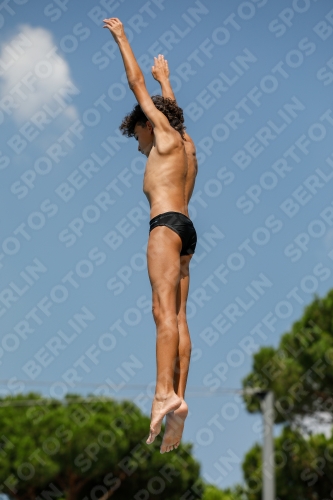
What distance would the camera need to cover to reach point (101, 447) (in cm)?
3134

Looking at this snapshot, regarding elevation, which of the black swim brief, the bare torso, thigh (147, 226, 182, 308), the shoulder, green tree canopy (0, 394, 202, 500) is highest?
the shoulder

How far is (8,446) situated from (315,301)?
15.6 meters

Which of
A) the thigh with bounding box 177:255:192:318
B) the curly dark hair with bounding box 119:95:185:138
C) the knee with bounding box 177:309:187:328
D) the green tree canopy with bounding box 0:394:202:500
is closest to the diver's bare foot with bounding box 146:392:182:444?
the knee with bounding box 177:309:187:328

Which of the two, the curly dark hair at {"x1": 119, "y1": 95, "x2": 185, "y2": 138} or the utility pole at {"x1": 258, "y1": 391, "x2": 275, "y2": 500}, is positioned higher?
the curly dark hair at {"x1": 119, "y1": 95, "x2": 185, "y2": 138}

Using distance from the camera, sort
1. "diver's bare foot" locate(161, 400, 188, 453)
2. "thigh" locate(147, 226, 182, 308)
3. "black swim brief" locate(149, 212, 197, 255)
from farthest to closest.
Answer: "black swim brief" locate(149, 212, 197, 255) < "thigh" locate(147, 226, 182, 308) < "diver's bare foot" locate(161, 400, 188, 453)

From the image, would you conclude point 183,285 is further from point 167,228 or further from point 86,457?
point 86,457

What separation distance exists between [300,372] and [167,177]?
819 inches

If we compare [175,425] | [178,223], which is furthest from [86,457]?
[178,223]

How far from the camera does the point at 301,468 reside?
24375 mm

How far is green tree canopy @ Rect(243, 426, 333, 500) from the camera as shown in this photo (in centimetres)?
2395

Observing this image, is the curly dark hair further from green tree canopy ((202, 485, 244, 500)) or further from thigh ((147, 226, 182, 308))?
green tree canopy ((202, 485, 244, 500))

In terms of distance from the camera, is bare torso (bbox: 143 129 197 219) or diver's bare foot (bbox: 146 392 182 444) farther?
bare torso (bbox: 143 129 197 219)

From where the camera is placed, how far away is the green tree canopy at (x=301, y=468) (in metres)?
24.0

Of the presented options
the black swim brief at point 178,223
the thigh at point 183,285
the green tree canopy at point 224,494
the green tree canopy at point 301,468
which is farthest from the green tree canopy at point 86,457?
the black swim brief at point 178,223
